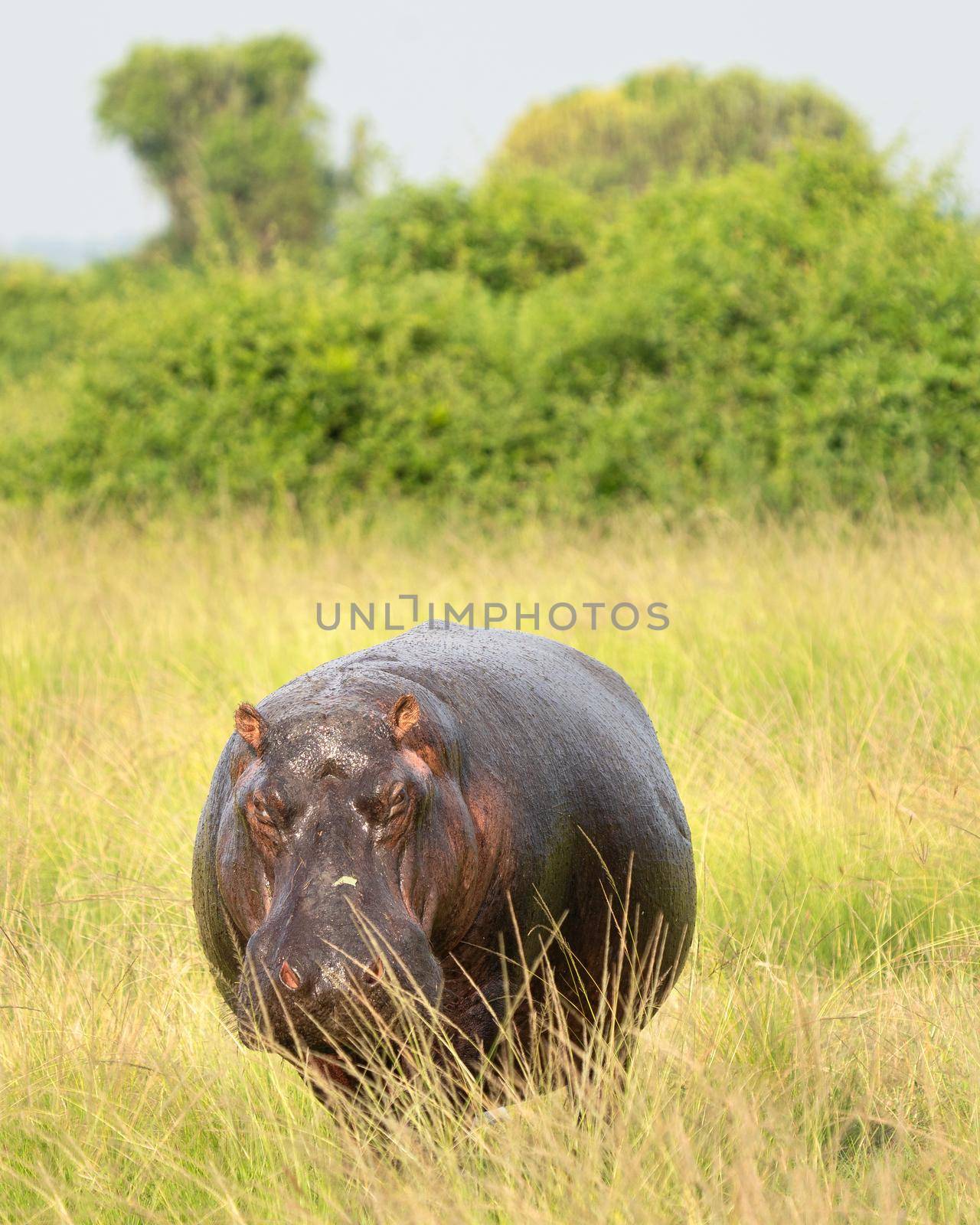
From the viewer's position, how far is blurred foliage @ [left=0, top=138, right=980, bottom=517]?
33.4 feet

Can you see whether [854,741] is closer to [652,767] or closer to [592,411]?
[652,767]

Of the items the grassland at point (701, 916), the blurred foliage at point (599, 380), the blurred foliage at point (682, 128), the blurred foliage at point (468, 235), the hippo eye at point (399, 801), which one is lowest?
the grassland at point (701, 916)

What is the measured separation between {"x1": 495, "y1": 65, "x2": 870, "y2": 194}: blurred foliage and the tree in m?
7.26

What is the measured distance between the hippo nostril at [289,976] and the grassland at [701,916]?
1.54ft

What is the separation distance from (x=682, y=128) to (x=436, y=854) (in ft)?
138

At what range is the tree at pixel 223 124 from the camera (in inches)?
1778

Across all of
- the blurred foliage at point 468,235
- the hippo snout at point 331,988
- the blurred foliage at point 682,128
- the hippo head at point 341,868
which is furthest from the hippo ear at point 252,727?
the blurred foliage at point 682,128

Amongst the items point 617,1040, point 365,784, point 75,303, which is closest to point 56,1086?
point 617,1040

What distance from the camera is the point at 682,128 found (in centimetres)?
4153

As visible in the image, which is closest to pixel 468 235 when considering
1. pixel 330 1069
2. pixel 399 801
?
pixel 330 1069

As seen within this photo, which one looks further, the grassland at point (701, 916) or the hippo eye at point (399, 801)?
the grassland at point (701, 916)

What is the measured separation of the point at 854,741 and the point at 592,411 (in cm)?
641

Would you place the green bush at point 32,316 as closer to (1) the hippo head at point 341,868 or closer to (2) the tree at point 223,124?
(2) the tree at point 223,124

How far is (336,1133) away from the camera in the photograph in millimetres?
2449
